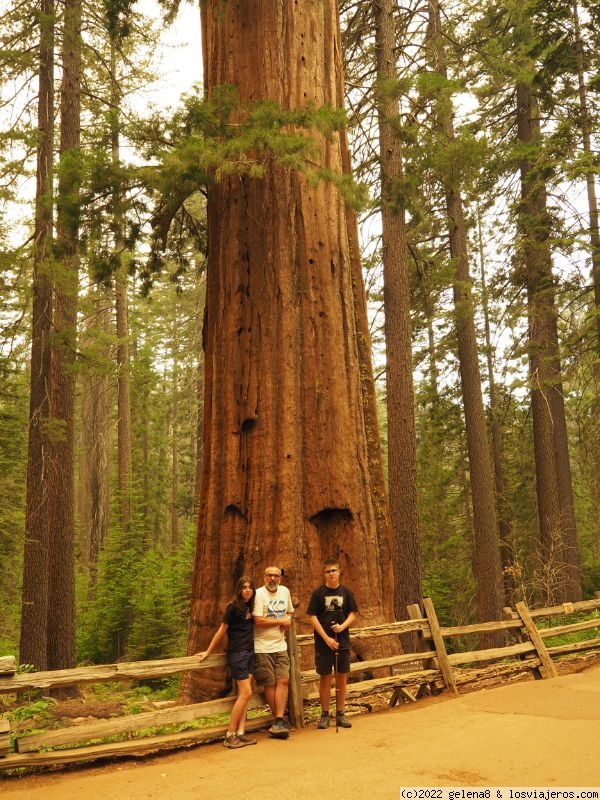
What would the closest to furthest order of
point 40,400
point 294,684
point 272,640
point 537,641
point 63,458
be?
point 272,640 → point 294,684 → point 537,641 → point 40,400 → point 63,458

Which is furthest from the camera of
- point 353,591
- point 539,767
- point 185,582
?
point 185,582

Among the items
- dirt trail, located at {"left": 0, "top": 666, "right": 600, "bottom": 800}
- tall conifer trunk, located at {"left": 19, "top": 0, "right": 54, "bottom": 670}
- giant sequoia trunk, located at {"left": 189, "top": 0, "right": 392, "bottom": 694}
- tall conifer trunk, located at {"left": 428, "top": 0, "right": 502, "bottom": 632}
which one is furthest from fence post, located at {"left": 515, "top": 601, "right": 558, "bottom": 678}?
tall conifer trunk, located at {"left": 19, "top": 0, "right": 54, "bottom": 670}

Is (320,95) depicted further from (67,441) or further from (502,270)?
(502,270)

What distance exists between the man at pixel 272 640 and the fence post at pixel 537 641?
428 cm

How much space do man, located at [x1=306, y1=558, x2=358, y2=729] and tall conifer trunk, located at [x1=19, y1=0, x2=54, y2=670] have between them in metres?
6.97

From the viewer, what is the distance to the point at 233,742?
6137 mm

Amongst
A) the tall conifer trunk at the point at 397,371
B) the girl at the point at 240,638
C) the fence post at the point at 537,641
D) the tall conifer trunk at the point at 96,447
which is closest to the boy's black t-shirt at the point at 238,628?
the girl at the point at 240,638

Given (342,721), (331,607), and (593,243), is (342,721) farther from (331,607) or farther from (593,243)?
(593,243)

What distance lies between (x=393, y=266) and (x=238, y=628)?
8.27 metres

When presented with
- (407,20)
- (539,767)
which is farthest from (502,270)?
(539,767)

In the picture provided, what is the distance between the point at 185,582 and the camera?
1881 centimetres

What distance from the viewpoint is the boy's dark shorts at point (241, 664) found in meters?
6.41

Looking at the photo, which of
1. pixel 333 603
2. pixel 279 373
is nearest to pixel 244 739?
pixel 333 603

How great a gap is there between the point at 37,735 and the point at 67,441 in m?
7.93
